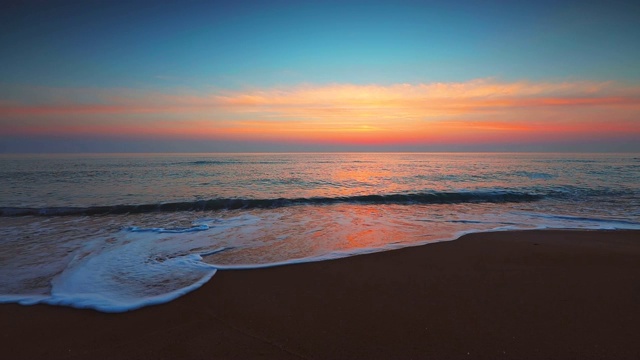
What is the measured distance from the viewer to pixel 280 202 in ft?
47.3

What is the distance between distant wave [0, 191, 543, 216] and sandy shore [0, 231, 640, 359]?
893 cm

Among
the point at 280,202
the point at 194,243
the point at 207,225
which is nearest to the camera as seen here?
the point at 194,243

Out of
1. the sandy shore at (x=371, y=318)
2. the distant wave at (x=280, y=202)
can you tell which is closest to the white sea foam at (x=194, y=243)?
the sandy shore at (x=371, y=318)

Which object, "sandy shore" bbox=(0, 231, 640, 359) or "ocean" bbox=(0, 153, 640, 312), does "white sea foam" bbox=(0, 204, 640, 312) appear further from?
"sandy shore" bbox=(0, 231, 640, 359)

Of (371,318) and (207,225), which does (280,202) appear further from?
(371,318)

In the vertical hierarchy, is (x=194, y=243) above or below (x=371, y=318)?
below

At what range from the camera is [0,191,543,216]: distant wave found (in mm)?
11711

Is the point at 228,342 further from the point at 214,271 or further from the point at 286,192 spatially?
the point at 286,192

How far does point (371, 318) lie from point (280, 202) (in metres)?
11.2

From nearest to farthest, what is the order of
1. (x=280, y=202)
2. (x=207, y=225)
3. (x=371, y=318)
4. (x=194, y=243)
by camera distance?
1. (x=371, y=318)
2. (x=194, y=243)
3. (x=207, y=225)
4. (x=280, y=202)

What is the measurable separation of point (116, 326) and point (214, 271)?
1817 mm

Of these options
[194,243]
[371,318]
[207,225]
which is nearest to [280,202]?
[207,225]

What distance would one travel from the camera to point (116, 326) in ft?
11.1

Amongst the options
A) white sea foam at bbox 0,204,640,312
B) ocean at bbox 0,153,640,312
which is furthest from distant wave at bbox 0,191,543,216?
white sea foam at bbox 0,204,640,312
